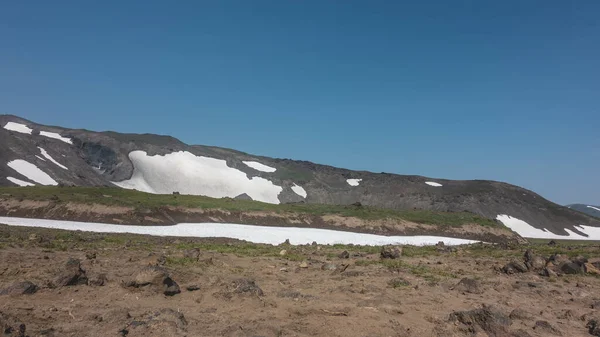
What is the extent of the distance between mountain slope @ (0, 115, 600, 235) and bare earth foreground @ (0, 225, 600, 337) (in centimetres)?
7043

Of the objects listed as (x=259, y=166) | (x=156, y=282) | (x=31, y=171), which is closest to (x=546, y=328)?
(x=156, y=282)

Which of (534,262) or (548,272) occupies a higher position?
(534,262)

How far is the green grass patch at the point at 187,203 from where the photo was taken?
47.0 m

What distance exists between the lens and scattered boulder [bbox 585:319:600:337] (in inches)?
422

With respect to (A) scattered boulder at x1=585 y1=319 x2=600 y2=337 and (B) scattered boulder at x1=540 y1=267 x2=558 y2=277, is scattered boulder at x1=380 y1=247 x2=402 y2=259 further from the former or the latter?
(A) scattered boulder at x1=585 y1=319 x2=600 y2=337

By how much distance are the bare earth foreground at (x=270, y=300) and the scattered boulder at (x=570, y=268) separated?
793mm

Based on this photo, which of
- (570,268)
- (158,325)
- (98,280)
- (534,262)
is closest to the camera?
(158,325)

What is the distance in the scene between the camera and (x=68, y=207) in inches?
Result: 1750

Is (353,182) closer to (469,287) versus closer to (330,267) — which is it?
(330,267)

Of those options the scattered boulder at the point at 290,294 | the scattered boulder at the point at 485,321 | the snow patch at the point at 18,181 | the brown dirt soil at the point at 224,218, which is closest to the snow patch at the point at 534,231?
the brown dirt soil at the point at 224,218

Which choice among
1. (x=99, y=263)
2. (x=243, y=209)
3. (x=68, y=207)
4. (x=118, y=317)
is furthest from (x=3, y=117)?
(x=118, y=317)

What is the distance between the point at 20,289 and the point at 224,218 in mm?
42879

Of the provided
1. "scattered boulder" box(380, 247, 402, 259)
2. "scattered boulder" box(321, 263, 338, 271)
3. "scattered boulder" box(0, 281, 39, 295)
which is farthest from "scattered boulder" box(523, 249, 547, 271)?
"scattered boulder" box(0, 281, 39, 295)

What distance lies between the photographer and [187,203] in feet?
174
